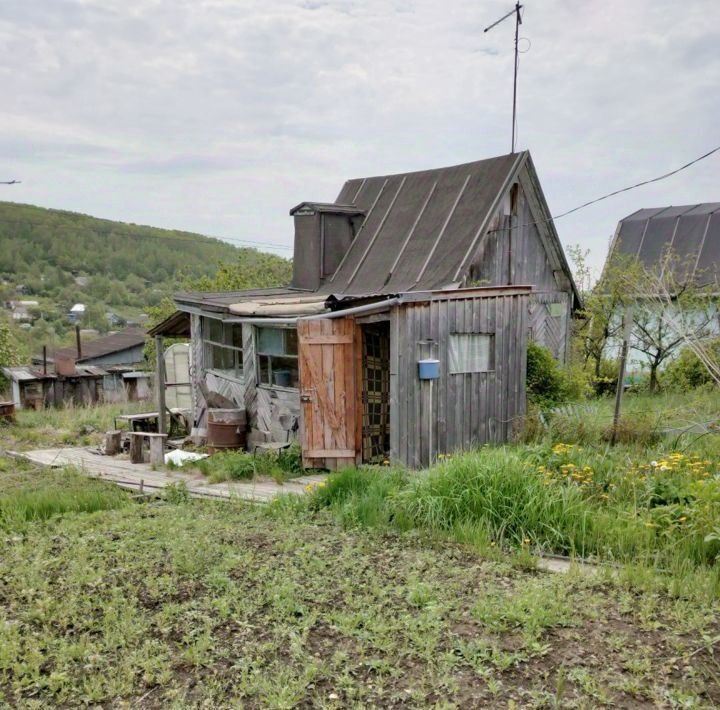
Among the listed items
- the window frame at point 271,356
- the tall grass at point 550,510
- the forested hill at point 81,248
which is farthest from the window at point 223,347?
the forested hill at point 81,248

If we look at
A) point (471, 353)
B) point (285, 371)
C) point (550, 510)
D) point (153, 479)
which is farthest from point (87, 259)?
point (550, 510)

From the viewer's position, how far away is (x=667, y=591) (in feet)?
13.8

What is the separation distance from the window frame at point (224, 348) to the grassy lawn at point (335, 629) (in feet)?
22.5

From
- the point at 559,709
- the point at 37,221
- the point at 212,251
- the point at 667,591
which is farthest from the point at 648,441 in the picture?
the point at 37,221

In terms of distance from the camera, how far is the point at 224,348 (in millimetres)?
12969

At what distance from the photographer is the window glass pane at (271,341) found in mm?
10927

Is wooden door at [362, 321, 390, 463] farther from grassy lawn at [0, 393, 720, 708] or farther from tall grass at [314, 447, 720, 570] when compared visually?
tall grass at [314, 447, 720, 570]

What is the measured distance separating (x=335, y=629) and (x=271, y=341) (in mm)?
7640

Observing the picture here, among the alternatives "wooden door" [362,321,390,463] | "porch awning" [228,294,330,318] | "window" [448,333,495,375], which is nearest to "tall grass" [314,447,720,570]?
"window" [448,333,495,375]

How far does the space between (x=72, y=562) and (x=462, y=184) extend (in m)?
10.7

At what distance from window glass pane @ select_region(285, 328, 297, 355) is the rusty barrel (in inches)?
59.1

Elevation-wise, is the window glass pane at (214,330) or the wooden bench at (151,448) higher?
the window glass pane at (214,330)

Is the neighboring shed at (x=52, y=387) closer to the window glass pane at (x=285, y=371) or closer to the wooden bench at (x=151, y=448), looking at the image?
the wooden bench at (x=151, y=448)

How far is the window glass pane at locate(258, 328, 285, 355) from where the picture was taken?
35.8ft
